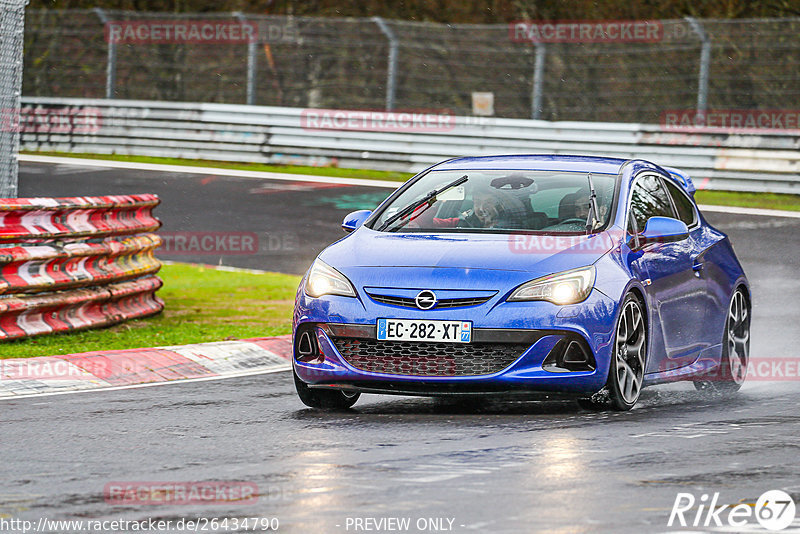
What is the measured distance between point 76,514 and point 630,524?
82.8 inches

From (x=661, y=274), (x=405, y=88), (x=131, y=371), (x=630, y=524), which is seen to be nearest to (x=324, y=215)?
(x=405, y=88)

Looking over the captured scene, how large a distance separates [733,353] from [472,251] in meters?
2.64

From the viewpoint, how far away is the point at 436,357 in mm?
8477

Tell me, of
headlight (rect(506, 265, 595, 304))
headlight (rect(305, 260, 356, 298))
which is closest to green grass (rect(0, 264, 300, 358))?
headlight (rect(305, 260, 356, 298))

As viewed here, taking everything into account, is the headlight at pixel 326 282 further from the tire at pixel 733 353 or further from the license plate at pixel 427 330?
the tire at pixel 733 353

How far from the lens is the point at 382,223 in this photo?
9.61 m

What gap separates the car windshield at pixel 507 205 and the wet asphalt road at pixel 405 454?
3.54 ft

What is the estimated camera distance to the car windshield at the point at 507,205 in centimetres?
932

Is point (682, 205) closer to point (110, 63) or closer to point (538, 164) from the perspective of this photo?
point (538, 164)

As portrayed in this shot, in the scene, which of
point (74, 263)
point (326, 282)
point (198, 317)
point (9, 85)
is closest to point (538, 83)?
point (198, 317)

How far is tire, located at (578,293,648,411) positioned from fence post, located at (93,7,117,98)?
70.6 ft

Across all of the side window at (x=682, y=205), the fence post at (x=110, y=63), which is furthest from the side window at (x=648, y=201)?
the fence post at (x=110, y=63)

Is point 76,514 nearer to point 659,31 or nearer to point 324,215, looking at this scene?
point 324,215

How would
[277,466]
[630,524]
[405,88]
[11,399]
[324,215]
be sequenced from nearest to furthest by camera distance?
1. [630,524]
2. [277,466]
3. [11,399]
4. [324,215]
5. [405,88]
